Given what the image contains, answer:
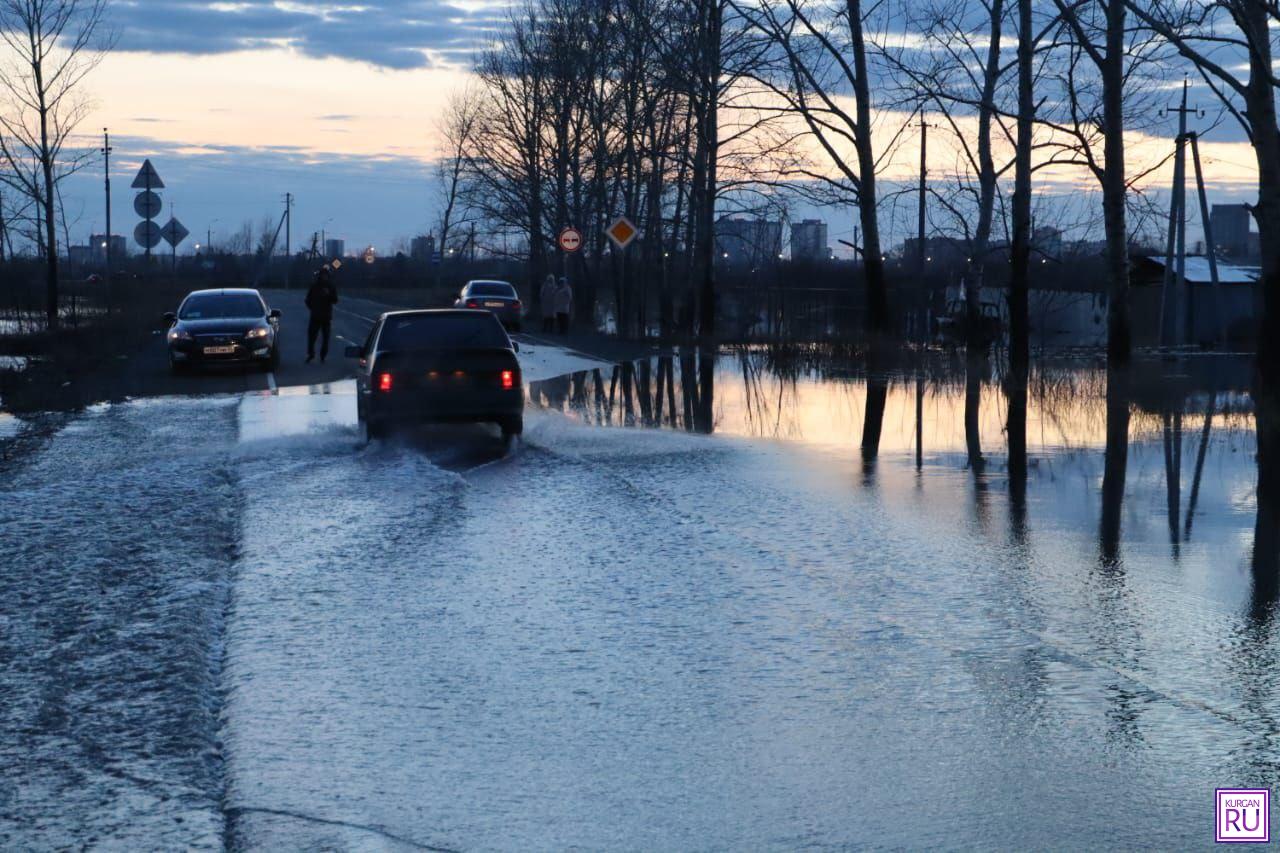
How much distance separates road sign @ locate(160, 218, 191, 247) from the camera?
38000 millimetres

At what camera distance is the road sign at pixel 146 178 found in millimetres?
35844

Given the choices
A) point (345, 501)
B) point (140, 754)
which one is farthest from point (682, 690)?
point (345, 501)

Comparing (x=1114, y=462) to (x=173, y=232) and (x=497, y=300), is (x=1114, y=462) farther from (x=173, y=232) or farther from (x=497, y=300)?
(x=497, y=300)

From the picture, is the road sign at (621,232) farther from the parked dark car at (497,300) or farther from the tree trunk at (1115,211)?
the tree trunk at (1115,211)

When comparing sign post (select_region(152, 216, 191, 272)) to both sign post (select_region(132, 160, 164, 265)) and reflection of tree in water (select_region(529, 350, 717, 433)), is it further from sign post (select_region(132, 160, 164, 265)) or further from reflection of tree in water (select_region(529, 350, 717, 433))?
reflection of tree in water (select_region(529, 350, 717, 433))

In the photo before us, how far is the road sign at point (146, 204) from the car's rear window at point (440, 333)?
20.1 m

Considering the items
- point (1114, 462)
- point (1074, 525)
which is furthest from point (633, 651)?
point (1114, 462)

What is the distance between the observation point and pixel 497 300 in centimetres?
5178

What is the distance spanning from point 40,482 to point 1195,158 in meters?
40.3

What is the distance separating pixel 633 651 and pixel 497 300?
44.9m

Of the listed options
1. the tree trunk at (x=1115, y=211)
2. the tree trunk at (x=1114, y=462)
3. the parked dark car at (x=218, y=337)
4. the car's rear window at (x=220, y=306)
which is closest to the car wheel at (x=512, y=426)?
the tree trunk at (x=1114, y=462)

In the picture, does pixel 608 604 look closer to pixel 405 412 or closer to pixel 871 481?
pixel 871 481

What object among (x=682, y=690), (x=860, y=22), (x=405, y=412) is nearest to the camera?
(x=682, y=690)

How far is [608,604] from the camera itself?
27.8 ft
